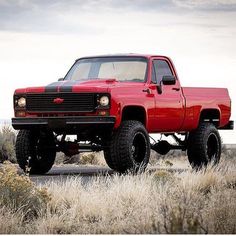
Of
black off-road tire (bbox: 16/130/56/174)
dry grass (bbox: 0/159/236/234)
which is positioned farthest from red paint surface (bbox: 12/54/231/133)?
dry grass (bbox: 0/159/236/234)

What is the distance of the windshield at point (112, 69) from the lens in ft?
62.2

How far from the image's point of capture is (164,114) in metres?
19.2

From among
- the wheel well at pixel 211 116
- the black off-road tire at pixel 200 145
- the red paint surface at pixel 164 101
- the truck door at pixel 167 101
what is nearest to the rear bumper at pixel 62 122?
the red paint surface at pixel 164 101

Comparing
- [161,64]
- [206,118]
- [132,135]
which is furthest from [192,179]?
[206,118]

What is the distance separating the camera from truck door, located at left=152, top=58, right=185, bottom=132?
1902 cm

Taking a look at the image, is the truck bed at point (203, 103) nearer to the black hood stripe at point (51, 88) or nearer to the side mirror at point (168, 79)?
the side mirror at point (168, 79)

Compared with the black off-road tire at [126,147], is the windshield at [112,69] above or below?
above

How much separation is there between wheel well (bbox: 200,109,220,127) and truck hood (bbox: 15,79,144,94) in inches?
161

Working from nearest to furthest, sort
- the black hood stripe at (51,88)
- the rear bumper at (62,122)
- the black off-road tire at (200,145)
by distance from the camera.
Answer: the rear bumper at (62,122)
the black hood stripe at (51,88)
the black off-road tire at (200,145)

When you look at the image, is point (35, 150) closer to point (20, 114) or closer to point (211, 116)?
point (20, 114)

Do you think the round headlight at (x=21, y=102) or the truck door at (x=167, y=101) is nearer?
the round headlight at (x=21, y=102)

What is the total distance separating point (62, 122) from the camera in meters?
17.4

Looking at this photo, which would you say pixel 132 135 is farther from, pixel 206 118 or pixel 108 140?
pixel 206 118

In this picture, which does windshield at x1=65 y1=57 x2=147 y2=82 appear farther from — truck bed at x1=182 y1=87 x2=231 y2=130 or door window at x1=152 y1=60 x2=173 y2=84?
truck bed at x1=182 y1=87 x2=231 y2=130
